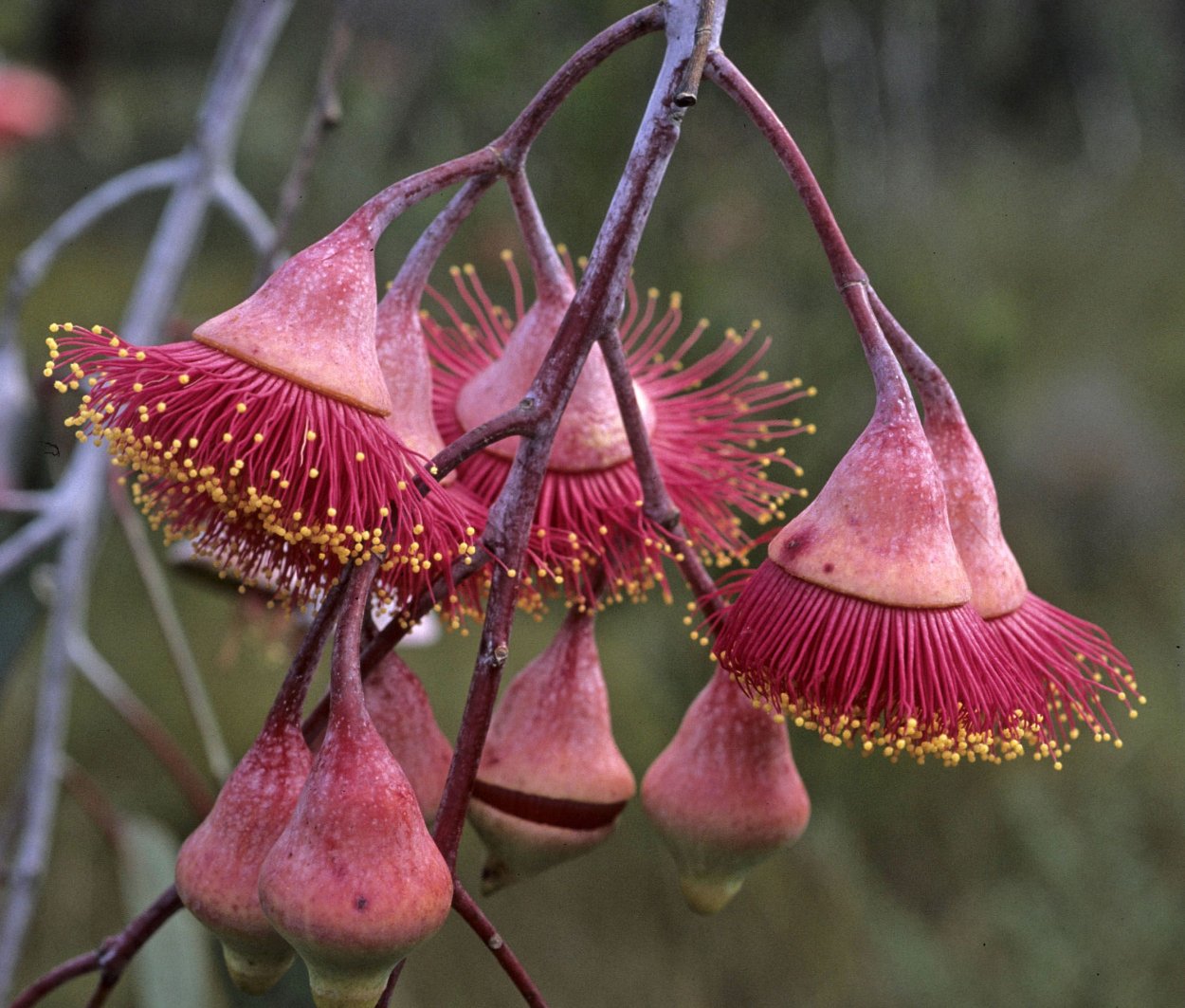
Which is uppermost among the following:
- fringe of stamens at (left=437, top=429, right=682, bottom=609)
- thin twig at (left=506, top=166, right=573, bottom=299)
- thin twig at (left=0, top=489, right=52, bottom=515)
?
thin twig at (left=506, top=166, right=573, bottom=299)

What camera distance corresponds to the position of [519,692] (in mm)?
761

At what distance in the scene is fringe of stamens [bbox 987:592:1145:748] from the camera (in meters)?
0.67

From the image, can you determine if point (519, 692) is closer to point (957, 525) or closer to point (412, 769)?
point (412, 769)

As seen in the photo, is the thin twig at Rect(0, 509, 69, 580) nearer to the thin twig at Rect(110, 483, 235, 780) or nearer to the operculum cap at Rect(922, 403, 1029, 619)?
the thin twig at Rect(110, 483, 235, 780)

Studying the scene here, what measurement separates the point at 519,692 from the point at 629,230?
0.96ft

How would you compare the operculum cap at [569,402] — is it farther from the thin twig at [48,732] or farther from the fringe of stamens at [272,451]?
the thin twig at [48,732]

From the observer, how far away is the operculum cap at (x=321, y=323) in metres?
0.60

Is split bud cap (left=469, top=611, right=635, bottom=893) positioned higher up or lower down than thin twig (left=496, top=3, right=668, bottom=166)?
lower down

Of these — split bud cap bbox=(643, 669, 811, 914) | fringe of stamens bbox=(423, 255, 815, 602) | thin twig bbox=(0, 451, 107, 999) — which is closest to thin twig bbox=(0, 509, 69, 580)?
thin twig bbox=(0, 451, 107, 999)

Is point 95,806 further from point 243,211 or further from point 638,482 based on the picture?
point 638,482

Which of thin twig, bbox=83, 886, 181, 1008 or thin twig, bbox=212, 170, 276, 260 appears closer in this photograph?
thin twig, bbox=83, 886, 181, 1008

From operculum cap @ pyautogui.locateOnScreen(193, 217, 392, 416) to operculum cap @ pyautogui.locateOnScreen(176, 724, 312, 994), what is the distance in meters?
0.16

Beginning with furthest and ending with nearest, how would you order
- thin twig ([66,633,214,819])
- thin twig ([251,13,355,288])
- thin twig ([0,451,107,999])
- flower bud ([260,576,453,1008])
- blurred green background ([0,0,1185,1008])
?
blurred green background ([0,0,1185,1008]) → thin twig ([66,633,214,819]) → thin twig ([0,451,107,999]) → thin twig ([251,13,355,288]) → flower bud ([260,576,453,1008])

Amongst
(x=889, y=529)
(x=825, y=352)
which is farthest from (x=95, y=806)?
(x=825, y=352)
